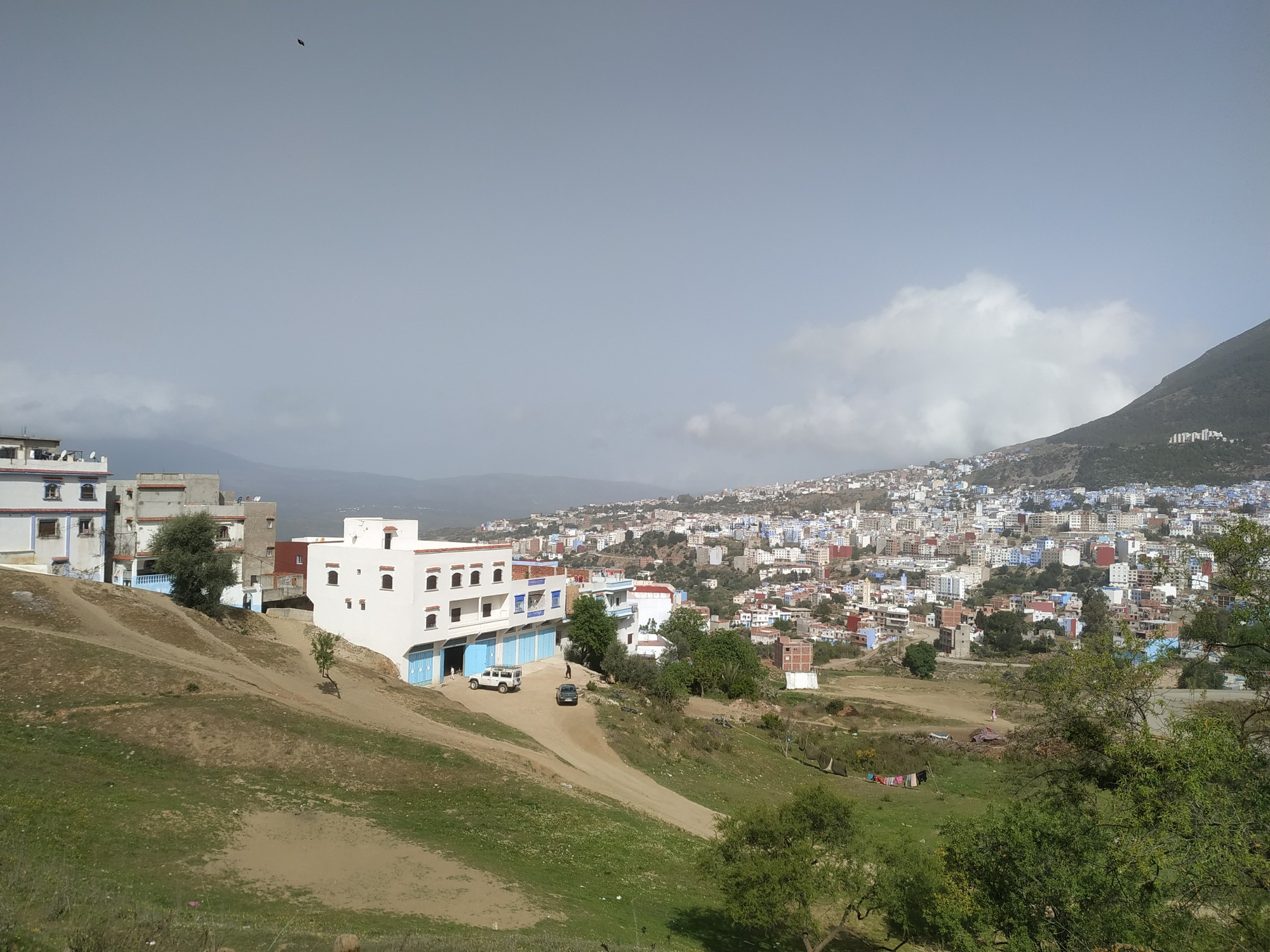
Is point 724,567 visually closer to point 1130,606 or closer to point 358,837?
point 1130,606

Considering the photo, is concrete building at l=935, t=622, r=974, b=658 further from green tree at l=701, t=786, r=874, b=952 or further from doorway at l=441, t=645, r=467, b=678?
green tree at l=701, t=786, r=874, b=952

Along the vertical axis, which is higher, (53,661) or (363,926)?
(53,661)

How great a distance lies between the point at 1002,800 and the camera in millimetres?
21406

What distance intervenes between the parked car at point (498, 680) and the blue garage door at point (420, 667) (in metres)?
1.67

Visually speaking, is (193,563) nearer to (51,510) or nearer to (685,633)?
(51,510)

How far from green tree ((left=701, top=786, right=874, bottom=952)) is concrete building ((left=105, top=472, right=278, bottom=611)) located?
24971mm

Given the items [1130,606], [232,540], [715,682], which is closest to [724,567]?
[1130,606]

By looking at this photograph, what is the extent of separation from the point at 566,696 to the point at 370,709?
822 cm

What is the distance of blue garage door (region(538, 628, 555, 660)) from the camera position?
119ft

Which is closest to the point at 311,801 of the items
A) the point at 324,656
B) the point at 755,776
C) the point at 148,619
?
the point at 324,656

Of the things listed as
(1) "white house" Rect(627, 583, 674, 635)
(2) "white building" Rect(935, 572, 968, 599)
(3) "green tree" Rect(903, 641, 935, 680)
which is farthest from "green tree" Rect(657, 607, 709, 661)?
(2) "white building" Rect(935, 572, 968, 599)

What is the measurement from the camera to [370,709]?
22.5 meters

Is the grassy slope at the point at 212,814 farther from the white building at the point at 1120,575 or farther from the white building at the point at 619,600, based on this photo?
the white building at the point at 1120,575

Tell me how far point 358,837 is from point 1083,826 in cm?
1137
